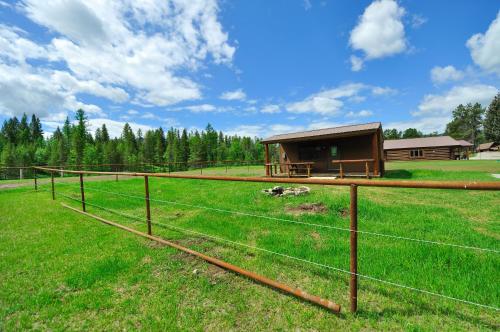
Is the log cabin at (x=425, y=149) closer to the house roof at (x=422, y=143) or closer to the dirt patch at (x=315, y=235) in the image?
the house roof at (x=422, y=143)

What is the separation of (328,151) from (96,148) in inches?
1972

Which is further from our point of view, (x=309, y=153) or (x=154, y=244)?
(x=309, y=153)

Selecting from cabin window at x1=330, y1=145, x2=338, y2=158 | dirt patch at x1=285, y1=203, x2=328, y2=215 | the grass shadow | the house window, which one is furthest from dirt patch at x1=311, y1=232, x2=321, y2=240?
the house window

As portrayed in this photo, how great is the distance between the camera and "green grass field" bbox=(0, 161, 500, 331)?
2.20 meters

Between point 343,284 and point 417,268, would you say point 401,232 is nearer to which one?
point 417,268

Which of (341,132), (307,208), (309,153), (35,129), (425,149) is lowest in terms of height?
(307,208)

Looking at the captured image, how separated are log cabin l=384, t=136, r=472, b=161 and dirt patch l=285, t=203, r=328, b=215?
121 ft

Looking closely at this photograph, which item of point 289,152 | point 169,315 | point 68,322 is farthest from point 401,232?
point 289,152

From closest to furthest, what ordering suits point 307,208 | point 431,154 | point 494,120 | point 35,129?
point 307,208 → point 431,154 → point 494,120 → point 35,129

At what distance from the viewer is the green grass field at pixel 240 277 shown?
2.20m

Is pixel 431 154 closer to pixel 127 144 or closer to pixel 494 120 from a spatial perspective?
pixel 494 120

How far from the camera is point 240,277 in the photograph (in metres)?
2.97

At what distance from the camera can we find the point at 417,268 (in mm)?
2965

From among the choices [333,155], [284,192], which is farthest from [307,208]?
[333,155]
